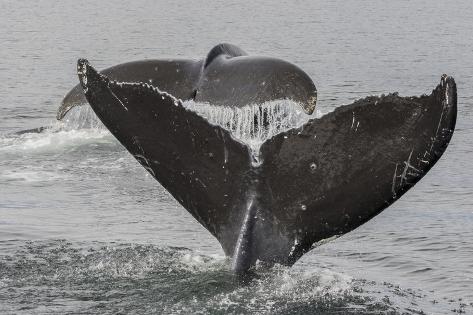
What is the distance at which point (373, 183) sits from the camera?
258 inches

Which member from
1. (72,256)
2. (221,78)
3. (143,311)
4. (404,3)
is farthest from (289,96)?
(404,3)

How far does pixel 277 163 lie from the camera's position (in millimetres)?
6820

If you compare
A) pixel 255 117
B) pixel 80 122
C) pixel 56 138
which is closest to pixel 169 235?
pixel 255 117

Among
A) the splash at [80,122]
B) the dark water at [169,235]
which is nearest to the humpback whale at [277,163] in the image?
the dark water at [169,235]

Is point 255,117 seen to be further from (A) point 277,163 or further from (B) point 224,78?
(A) point 277,163

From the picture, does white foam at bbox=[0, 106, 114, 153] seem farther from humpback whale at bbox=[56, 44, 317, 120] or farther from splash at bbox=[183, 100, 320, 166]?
splash at bbox=[183, 100, 320, 166]

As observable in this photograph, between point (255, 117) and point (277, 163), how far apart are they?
123 cm

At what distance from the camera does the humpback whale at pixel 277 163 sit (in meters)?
6.41

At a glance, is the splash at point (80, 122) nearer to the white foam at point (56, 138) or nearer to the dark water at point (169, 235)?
the white foam at point (56, 138)

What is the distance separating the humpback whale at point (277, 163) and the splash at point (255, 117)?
1.83 feet

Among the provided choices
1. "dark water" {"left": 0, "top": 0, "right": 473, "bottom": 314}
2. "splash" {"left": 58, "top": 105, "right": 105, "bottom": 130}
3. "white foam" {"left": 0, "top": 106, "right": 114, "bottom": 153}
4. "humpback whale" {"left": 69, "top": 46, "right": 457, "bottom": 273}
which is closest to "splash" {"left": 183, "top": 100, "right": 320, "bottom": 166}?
"humpback whale" {"left": 69, "top": 46, "right": 457, "bottom": 273}

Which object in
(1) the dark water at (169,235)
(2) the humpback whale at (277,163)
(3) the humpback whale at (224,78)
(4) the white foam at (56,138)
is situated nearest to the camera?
(2) the humpback whale at (277,163)

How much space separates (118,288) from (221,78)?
1656 mm

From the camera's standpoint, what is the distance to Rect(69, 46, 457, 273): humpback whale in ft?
21.0
